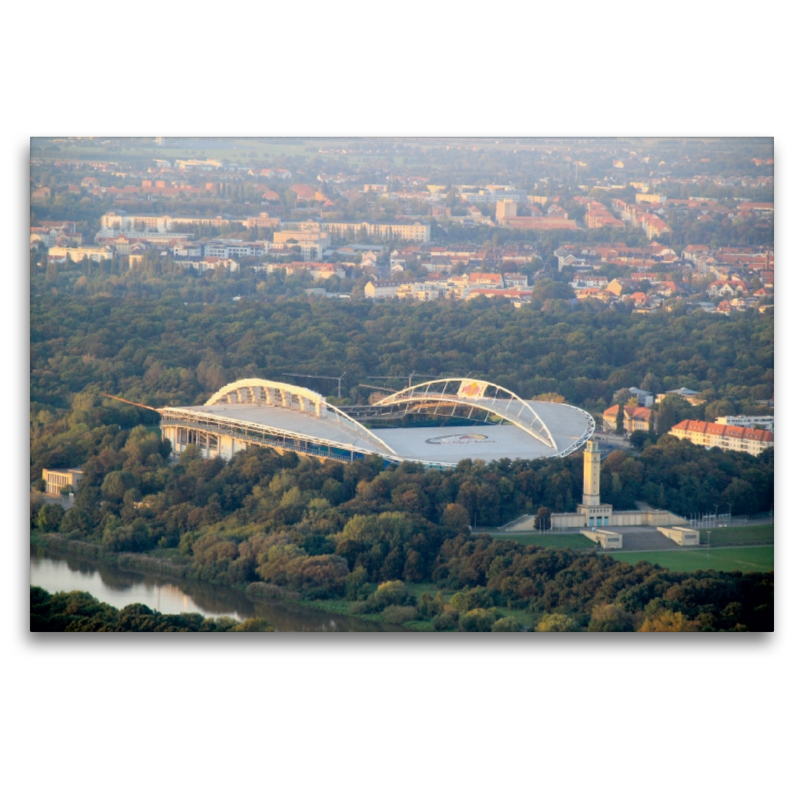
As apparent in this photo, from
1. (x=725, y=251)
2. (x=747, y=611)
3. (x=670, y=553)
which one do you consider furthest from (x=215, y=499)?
(x=725, y=251)

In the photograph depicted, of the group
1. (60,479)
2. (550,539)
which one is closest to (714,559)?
(550,539)

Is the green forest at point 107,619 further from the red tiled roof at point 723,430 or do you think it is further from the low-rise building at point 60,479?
the red tiled roof at point 723,430

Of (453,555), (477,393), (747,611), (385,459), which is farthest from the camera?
(477,393)

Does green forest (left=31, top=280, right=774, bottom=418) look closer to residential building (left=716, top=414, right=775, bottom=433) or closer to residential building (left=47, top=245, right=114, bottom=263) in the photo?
residential building (left=47, top=245, right=114, bottom=263)

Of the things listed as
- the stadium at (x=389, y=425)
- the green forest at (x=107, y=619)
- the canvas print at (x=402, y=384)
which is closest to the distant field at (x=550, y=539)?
the canvas print at (x=402, y=384)

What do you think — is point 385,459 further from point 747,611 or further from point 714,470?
point 747,611

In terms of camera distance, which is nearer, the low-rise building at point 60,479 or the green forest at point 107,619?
the green forest at point 107,619

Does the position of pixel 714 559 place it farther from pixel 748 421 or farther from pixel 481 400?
pixel 481 400
